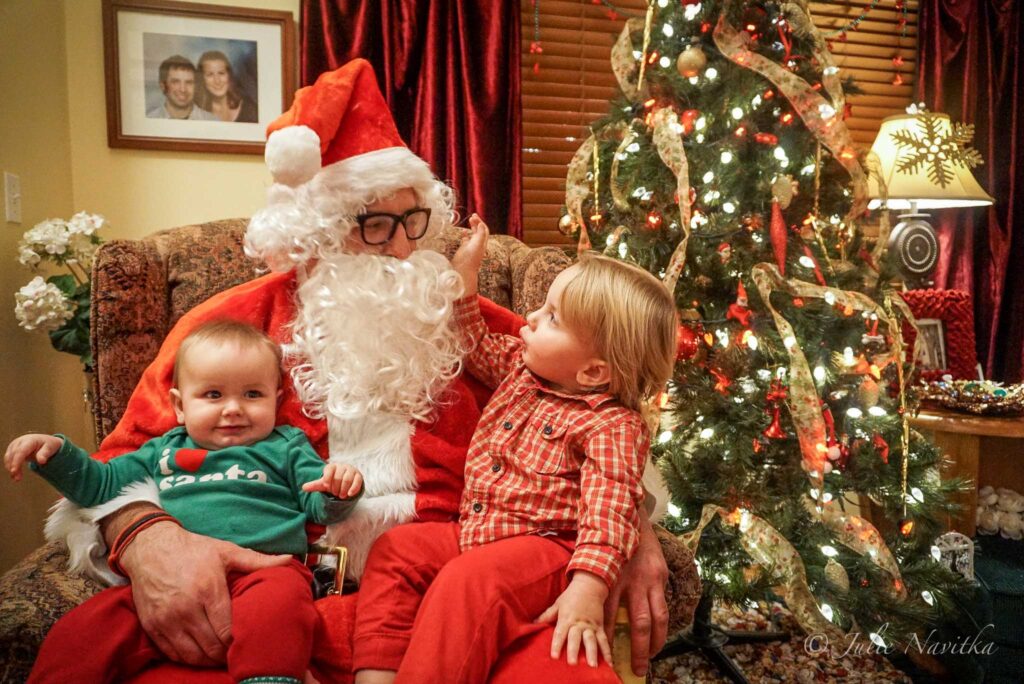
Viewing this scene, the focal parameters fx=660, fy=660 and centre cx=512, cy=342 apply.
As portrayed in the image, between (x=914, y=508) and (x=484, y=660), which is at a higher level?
(x=484, y=660)

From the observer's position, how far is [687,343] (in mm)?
2203

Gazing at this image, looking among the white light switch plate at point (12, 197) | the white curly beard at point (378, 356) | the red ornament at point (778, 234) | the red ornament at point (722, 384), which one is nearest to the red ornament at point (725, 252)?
the red ornament at point (778, 234)

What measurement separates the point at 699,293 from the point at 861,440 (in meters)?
0.70

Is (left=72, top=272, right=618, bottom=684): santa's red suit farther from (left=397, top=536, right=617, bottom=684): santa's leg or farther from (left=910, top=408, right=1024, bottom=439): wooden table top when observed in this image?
(left=910, top=408, right=1024, bottom=439): wooden table top

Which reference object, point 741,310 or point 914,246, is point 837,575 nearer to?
point 741,310

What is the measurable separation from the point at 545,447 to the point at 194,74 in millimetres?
2454

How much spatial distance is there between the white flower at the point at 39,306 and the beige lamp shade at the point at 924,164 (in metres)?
3.22

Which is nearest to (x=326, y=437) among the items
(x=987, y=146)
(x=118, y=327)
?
(x=118, y=327)

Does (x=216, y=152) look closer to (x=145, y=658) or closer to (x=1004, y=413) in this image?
(x=145, y=658)

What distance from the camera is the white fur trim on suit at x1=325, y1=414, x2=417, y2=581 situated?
138 cm

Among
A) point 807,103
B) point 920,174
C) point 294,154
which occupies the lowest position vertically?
point 294,154

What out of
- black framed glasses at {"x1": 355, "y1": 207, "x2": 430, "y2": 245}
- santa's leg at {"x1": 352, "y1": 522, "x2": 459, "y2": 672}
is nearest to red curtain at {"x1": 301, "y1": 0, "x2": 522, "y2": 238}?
black framed glasses at {"x1": 355, "y1": 207, "x2": 430, "y2": 245}

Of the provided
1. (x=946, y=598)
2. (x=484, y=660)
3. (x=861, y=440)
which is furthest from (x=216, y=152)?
(x=946, y=598)

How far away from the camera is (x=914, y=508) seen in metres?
2.13
